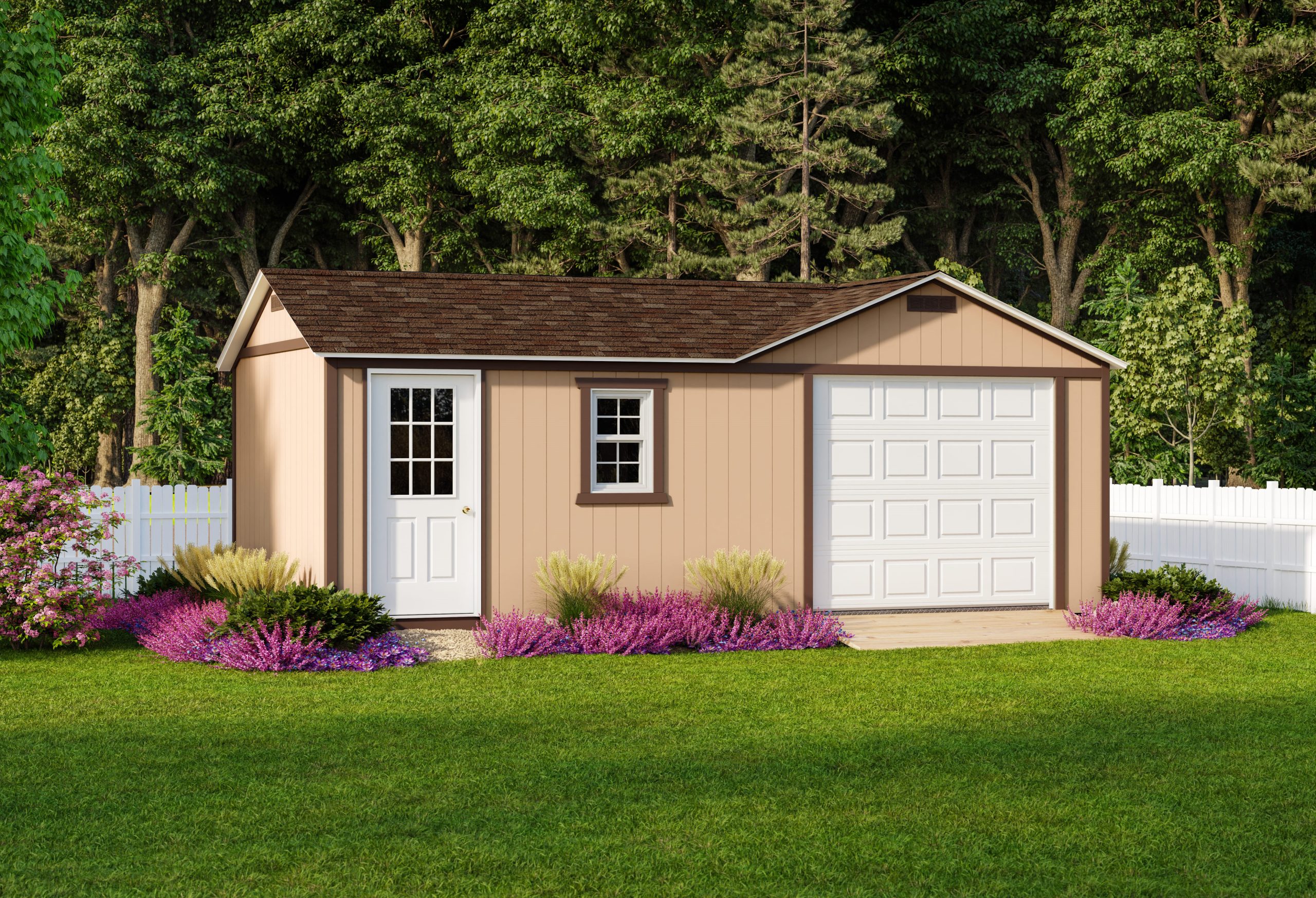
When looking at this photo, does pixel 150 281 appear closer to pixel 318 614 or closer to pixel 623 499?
pixel 623 499

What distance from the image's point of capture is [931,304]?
1377cm

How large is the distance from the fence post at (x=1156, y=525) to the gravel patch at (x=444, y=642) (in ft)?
28.5

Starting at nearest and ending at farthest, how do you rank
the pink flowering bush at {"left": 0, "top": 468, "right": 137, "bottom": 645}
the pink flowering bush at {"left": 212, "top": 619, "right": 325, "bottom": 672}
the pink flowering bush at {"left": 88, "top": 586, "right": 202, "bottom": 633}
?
the pink flowering bush at {"left": 212, "top": 619, "right": 325, "bottom": 672}
the pink flowering bush at {"left": 0, "top": 468, "right": 137, "bottom": 645}
the pink flowering bush at {"left": 88, "top": 586, "right": 202, "bottom": 633}

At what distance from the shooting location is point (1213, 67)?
2936 cm

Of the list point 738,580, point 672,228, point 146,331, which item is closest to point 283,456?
point 738,580

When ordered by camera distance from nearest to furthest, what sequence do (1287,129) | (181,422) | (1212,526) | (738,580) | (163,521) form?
(738,580) < (1212,526) < (163,521) < (181,422) < (1287,129)

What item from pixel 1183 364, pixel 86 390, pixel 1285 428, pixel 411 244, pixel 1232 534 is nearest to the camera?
pixel 1232 534

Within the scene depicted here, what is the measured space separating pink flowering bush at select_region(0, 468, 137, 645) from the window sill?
4.12 meters

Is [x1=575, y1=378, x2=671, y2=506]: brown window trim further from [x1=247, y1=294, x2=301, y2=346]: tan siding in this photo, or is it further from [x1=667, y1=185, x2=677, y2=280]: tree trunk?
[x1=667, y1=185, x2=677, y2=280]: tree trunk

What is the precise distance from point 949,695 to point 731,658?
7.50 feet

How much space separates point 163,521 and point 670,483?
6526 millimetres

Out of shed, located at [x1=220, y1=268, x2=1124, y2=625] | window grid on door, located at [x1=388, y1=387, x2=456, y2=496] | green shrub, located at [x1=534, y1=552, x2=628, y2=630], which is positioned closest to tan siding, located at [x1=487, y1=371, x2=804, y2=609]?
shed, located at [x1=220, y1=268, x2=1124, y2=625]

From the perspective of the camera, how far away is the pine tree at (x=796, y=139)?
26.6 meters

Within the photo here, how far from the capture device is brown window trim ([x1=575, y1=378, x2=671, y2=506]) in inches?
513
